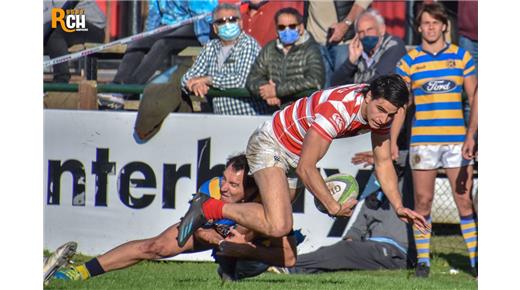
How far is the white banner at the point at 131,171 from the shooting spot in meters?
13.0

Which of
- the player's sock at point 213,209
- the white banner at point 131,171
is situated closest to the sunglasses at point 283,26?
the white banner at point 131,171

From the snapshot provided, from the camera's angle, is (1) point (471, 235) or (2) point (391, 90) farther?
(1) point (471, 235)

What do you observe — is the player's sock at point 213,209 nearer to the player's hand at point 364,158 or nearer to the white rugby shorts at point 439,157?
the white rugby shorts at point 439,157

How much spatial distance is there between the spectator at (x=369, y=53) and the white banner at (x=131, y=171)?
2.44ft

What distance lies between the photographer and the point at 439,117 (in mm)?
12164

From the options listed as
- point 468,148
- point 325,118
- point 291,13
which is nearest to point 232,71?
point 291,13

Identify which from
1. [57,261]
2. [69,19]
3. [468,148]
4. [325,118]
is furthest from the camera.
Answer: [69,19]

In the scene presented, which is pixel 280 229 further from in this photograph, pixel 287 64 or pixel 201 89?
pixel 201 89

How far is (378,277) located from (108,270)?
273 centimetres

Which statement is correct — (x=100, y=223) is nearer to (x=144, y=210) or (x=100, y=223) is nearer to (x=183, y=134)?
(x=144, y=210)

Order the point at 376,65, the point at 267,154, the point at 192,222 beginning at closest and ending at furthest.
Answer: the point at 267,154 → the point at 192,222 → the point at 376,65

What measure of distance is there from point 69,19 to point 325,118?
603 centimetres
